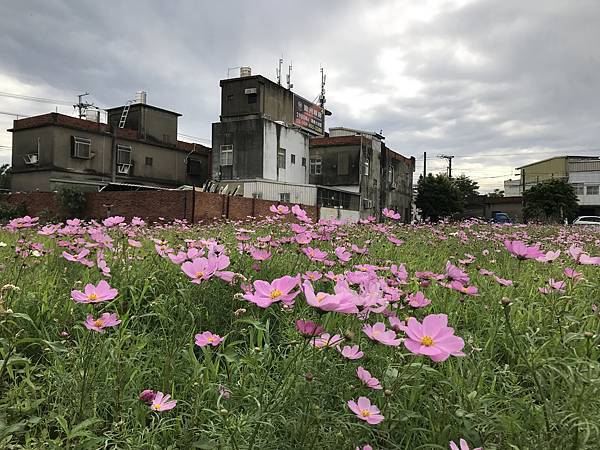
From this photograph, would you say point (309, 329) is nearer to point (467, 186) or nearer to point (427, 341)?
point (427, 341)

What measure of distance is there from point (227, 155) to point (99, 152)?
19.0 feet

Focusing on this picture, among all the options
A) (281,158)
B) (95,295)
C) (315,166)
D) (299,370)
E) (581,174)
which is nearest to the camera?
(299,370)

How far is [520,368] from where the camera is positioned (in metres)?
1.55

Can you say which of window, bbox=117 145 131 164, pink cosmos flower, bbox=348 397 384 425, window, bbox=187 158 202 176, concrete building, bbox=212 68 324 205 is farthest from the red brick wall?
pink cosmos flower, bbox=348 397 384 425

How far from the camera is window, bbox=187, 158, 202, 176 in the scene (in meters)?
24.0

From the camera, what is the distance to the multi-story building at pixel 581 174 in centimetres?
3659

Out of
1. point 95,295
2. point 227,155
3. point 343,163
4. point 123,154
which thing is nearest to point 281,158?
point 227,155

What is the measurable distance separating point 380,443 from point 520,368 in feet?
2.23

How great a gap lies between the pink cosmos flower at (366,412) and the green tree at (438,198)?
1183 inches

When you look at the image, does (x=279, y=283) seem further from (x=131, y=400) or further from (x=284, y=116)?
(x=284, y=116)

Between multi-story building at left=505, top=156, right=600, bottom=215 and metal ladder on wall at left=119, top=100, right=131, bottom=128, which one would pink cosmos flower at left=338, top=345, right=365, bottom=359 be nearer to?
metal ladder on wall at left=119, top=100, right=131, bottom=128

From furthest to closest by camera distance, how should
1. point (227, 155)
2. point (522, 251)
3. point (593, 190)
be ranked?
point (593, 190), point (227, 155), point (522, 251)

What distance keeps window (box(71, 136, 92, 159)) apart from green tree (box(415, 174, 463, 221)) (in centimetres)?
2085

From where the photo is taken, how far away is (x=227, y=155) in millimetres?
22141
